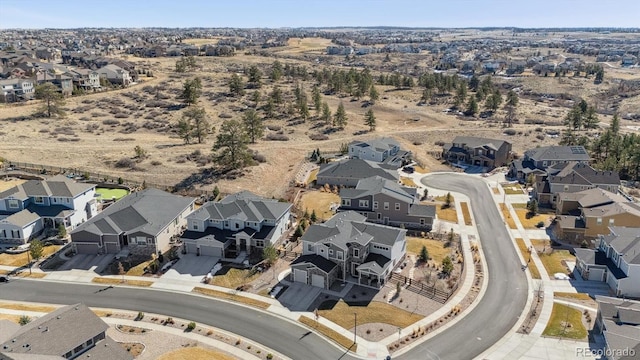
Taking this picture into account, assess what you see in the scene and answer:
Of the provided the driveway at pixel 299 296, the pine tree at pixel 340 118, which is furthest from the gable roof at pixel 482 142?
the driveway at pixel 299 296

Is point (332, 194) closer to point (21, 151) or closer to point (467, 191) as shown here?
point (467, 191)

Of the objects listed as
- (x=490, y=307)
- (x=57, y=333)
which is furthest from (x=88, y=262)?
(x=490, y=307)

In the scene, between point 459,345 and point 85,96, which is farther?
point 85,96

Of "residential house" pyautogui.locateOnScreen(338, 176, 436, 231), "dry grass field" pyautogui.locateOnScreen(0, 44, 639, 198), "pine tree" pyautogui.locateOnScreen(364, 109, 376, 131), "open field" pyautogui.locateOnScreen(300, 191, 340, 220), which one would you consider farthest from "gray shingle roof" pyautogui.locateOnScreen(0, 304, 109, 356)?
"pine tree" pyautogui.locateOnScreen(364, 109, 376, 131)

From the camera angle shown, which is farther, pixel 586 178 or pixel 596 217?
pixel 586 178

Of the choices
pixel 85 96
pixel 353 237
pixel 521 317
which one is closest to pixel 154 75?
pixel 85 96

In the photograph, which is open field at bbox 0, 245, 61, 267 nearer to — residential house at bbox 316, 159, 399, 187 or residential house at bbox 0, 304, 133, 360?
residential house at bbox 0, 304, 133, 360

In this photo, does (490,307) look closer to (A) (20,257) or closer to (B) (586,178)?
(B) (586,178)
